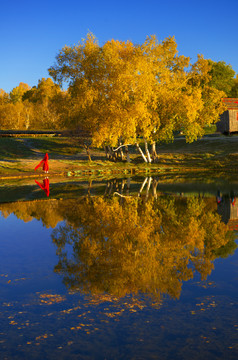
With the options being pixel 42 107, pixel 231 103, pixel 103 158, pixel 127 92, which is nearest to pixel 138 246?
pixel 127 92

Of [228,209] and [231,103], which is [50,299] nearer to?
[228,209]

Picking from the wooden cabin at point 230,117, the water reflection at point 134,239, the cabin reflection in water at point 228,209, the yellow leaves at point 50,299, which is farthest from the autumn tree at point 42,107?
the yellow leaves at point 50,299

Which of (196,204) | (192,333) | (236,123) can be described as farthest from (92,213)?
(236,123)

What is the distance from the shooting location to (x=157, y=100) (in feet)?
142

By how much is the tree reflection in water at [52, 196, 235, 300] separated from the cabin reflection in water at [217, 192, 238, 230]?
0.36m

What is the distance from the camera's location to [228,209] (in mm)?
16844

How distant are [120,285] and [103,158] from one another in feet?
150

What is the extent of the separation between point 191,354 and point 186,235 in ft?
22.6

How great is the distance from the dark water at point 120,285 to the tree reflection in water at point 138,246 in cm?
3

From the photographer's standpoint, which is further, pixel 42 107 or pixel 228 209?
pixel 42 107

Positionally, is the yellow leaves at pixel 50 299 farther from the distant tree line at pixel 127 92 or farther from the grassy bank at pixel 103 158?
the distant tree line at pixel 127 92

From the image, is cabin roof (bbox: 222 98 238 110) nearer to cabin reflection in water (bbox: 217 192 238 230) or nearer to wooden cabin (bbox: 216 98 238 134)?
wooden cabin (bbox: 216 98 238 134)

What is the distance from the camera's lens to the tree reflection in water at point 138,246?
8.16 meters

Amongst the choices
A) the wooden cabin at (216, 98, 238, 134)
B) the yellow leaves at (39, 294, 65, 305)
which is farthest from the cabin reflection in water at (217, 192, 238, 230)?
the wooden cabin at (216, 98, 238, 134)
